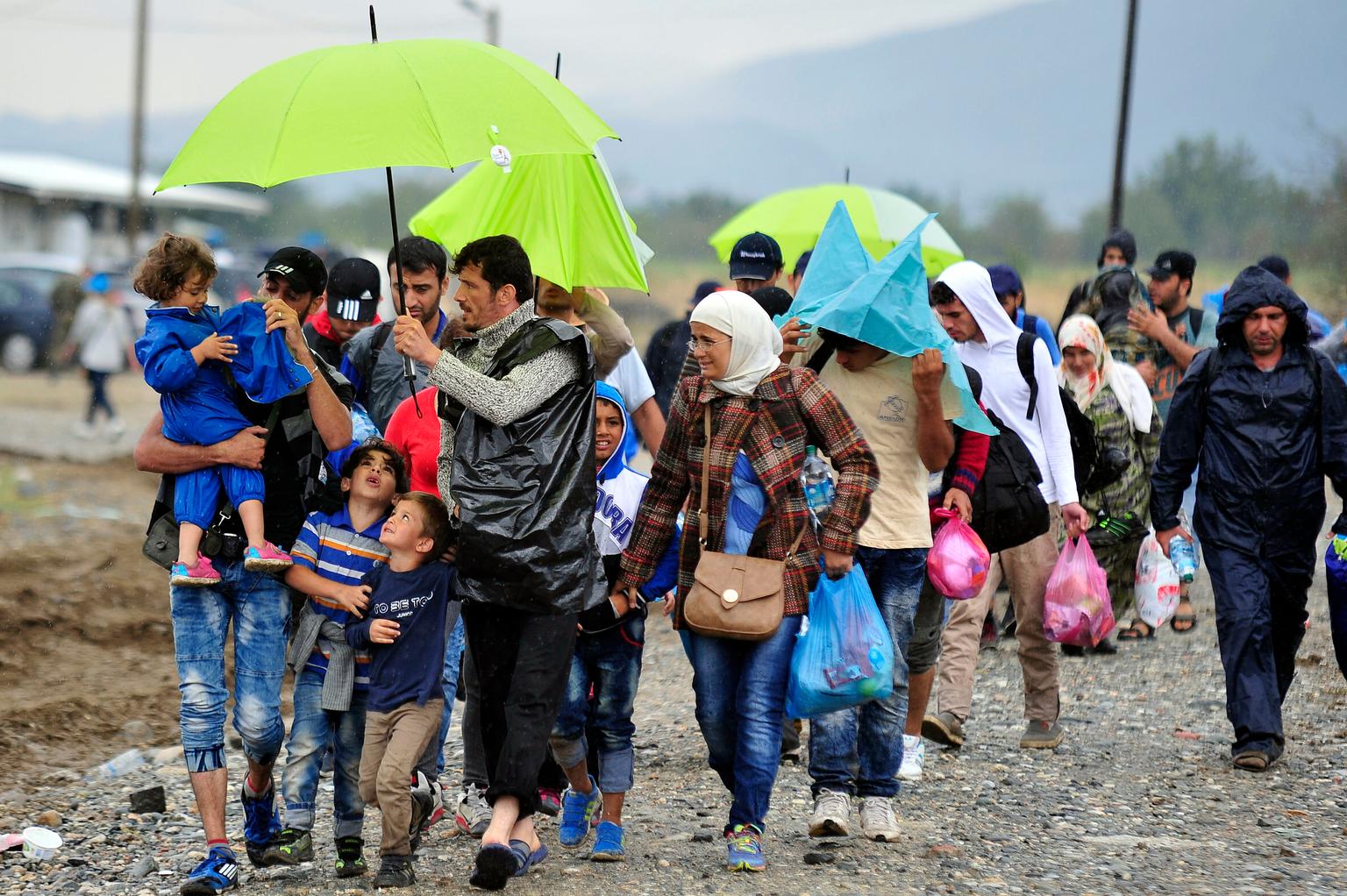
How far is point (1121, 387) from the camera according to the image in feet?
29.8

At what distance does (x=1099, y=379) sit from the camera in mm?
8883

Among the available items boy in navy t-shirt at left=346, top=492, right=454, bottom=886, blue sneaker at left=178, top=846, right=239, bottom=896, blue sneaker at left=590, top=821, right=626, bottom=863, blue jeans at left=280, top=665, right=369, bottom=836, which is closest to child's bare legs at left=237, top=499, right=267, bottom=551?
boy in navy t-shirt at left=346, top=492, right=454, bottom=886

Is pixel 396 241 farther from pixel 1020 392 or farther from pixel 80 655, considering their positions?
pixel 80 655

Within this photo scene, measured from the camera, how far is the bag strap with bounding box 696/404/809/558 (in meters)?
5.27

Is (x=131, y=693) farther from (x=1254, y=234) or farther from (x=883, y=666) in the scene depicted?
(x=1254, y=234)

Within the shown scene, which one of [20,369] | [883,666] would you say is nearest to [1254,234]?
[20,369]

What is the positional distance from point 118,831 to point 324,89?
10.00 feet

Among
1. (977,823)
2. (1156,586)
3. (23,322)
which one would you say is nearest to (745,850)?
(977,823)

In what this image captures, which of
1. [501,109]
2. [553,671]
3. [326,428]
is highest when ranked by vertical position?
[501,109]

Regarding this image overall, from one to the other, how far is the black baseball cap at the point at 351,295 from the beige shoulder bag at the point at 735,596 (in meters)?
2.12

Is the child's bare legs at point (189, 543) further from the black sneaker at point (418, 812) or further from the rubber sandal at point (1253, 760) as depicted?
the rubber sandal at point (1253, 760)

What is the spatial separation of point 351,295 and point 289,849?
2370 mm

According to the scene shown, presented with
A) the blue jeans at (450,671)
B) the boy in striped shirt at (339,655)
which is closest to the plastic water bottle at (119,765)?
the blue jeans at (450,671)

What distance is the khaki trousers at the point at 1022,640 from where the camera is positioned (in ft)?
23.9
